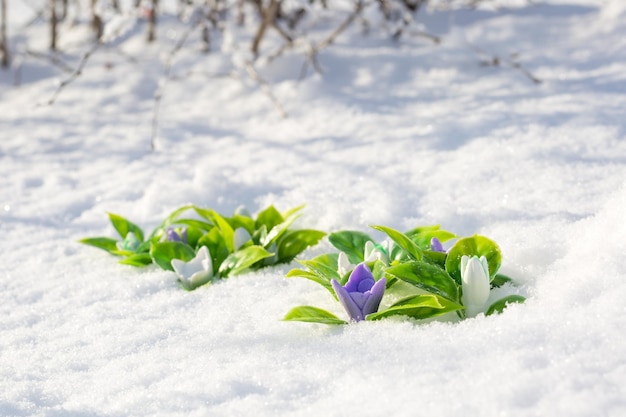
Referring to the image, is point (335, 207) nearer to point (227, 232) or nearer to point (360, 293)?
point (227, 232)

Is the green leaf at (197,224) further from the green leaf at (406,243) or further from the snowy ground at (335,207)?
the green leaf at (406,243)

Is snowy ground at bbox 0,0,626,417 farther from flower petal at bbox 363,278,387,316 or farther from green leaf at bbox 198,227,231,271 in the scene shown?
green leaf at bbox 198,227,231,271

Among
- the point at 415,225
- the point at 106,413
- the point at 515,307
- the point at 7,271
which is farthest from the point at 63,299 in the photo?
the point at 515,307

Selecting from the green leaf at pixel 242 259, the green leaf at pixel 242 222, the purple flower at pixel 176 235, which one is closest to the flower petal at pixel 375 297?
the green leaf at pixel 242 259

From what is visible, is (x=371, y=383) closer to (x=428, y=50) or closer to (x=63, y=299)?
(x=63, y=299)

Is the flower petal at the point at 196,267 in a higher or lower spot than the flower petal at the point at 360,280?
lower

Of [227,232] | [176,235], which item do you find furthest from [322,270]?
[176,235]

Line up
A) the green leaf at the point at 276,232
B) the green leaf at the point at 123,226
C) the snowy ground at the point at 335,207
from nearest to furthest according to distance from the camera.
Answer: the snowy ground at the point at 335,207
the green leaf at the point at 276,232
the green leaf at the point at 123,226
